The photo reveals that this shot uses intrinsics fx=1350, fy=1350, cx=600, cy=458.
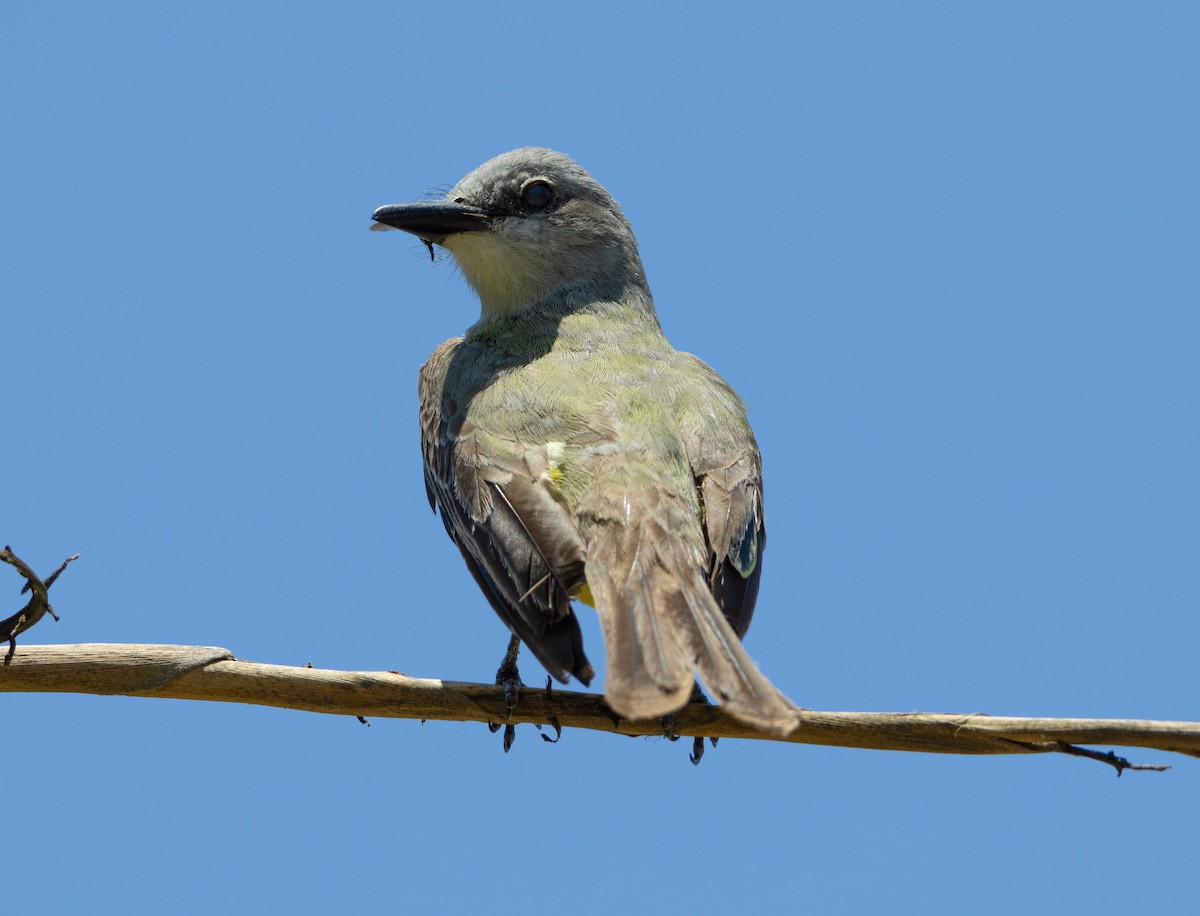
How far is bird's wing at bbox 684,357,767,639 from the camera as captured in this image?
561cm

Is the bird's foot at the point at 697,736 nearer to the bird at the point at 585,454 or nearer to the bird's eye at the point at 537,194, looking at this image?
the bird at the point at 585,454

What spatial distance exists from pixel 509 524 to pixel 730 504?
3.30 feet

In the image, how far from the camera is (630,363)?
276 inches

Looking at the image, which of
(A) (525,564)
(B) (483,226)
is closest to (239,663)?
(A) (525,564)

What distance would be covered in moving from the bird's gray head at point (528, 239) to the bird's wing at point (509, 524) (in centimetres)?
94

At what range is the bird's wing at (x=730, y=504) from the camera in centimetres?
561

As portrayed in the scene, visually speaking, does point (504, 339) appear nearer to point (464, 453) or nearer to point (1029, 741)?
point (464, 453)

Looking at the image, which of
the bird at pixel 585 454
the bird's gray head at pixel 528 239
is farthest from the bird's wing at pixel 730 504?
the bird's gray head at pixel 528 239

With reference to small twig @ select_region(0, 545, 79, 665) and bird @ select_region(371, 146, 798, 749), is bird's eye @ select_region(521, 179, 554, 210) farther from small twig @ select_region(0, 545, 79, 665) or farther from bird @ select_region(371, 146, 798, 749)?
small twig @ select_region(0, 545, 79, 665)

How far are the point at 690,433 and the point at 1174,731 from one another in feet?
9.95

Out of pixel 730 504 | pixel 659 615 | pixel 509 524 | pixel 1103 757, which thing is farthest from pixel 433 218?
pixel 1103 757

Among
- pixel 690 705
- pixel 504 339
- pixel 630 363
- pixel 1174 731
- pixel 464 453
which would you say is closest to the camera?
pixel 1174 731

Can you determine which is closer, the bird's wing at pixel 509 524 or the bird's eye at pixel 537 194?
the bird's wing at pixel 509 524

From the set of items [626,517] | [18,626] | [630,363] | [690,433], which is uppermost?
[630,363]
